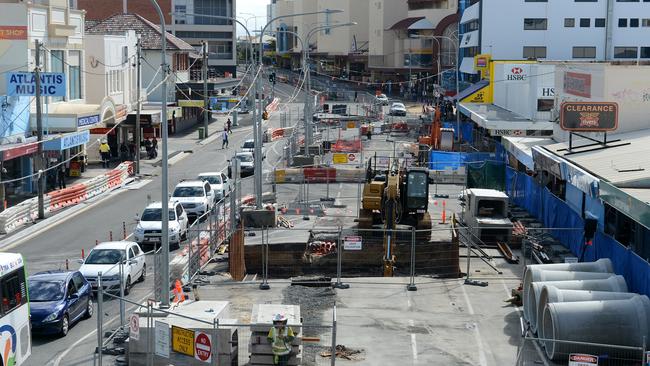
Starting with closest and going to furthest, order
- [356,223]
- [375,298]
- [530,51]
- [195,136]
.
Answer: [375,298], [356,223], [195,136], [530,51]

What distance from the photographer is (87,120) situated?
53938 mm

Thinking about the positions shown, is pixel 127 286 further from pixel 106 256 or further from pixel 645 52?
pixel 645 52

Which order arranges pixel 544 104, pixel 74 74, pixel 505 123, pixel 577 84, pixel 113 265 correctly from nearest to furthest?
1. pixel 113 265
2. pixel 577 84
3. pixel 74 74
4. pixel 544 104
5. pixel 505 123

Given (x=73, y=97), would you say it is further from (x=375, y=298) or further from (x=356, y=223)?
(x=375, y=298)

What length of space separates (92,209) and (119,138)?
2135cm

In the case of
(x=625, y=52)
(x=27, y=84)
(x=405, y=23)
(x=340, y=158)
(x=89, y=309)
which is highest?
(x=405, y=23)

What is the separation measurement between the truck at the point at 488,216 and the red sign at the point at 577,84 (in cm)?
532

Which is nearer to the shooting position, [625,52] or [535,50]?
[535,50]

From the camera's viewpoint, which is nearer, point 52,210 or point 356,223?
point 356,223

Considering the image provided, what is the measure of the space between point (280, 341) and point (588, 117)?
60.2ft

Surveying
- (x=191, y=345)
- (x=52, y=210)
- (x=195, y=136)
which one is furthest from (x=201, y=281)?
(x=195, y=136)

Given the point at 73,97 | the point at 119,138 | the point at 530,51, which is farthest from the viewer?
the point at 530,51

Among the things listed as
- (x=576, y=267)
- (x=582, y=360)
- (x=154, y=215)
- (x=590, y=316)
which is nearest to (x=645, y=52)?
(x=154, y=215)

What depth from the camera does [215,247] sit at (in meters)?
33.7
